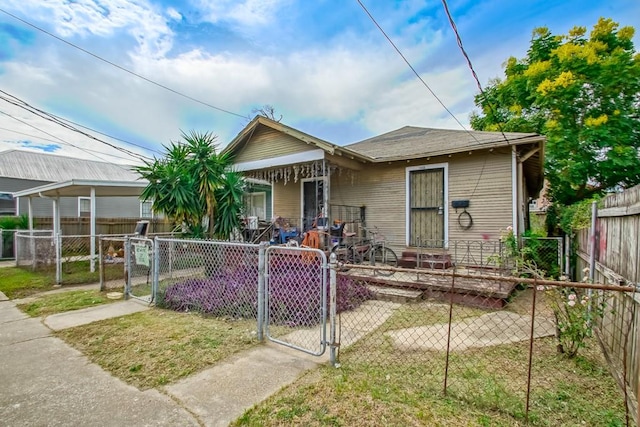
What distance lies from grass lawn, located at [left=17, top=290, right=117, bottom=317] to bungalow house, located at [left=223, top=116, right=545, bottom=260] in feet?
16.1

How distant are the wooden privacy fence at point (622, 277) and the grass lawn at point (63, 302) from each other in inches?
276

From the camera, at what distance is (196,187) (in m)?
7.59

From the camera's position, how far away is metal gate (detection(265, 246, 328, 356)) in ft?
12.0

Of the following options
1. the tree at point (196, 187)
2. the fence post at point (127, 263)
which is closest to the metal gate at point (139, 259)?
the fence post at point (127, 263)

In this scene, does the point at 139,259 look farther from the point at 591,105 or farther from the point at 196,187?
the point at 591,105

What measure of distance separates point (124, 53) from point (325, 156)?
335 inches

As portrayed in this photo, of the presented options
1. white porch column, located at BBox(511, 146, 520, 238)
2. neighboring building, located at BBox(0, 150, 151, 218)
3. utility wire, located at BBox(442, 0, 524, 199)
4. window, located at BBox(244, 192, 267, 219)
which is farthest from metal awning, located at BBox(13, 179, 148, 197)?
white porch column, located at BBox(511, 146, 520, 238)

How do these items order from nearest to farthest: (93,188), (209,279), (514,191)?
(209,279) → (514,191) → (93,188)

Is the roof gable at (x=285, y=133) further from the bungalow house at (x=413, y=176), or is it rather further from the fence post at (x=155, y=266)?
the fence post at (x=155, y=266)

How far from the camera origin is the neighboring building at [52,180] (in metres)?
16.2

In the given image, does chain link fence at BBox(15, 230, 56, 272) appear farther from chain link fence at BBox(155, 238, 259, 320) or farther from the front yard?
the front yard

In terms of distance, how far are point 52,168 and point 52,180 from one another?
1733mm

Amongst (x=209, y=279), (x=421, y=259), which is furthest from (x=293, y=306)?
(x=421, y=259)

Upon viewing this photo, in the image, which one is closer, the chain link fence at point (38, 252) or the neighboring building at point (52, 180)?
the chain link fence at point (38, 252)
